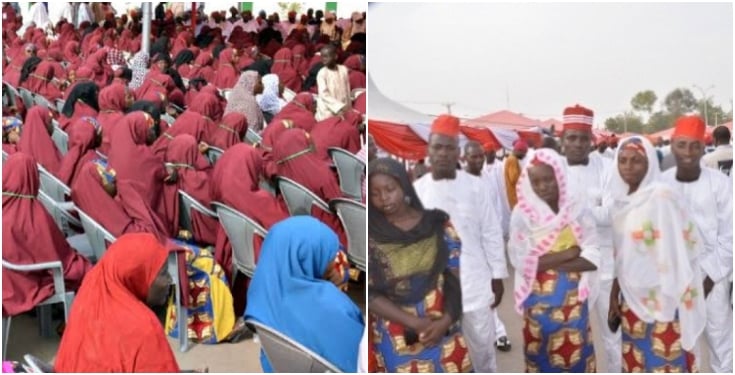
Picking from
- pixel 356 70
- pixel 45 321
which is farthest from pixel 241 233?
pixel 356 70

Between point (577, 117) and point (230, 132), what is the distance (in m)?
3.52

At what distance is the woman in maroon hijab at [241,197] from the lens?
399 cm

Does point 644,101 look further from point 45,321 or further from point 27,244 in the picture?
point 45,321

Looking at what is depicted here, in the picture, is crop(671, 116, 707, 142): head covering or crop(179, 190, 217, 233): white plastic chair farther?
crop(179, 190, 217, 233): white plastic chair

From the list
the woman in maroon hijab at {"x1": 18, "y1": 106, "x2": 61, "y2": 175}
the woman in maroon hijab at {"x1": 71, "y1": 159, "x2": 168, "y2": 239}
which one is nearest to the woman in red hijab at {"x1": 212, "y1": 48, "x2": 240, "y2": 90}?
the woman in maroon hijab at {"x1": 18, "y1": 106, "x2": 61, "y2": 175}

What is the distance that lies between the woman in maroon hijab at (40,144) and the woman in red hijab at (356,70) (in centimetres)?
260

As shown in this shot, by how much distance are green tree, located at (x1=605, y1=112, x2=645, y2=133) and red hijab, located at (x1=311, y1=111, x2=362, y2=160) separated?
2.92m

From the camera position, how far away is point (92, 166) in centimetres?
375

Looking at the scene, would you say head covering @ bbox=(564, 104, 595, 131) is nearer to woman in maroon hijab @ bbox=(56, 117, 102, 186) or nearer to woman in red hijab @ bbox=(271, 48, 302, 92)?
woman in maroon hijab @ bbox=(56, 117, 102, 186)

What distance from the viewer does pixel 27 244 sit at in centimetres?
329

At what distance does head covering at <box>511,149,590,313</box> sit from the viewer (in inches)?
102

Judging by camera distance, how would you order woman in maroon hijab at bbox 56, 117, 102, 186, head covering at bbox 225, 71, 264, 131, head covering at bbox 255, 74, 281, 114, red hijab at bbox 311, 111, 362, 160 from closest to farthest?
woman in maroon hijab at bbox 56, 117, 102, 186 < red hijab at bbox 311, 111, 362, 160 < head covering at bbox 225, 71, 264, 131 < head covering at bbox 255, 74, 281, 114

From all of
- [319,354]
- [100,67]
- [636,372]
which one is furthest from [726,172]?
[100,67]

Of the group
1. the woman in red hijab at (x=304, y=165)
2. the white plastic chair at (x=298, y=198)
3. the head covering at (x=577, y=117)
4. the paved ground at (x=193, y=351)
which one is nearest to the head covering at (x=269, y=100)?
the woman in red hijab at (x=304, y=165)
